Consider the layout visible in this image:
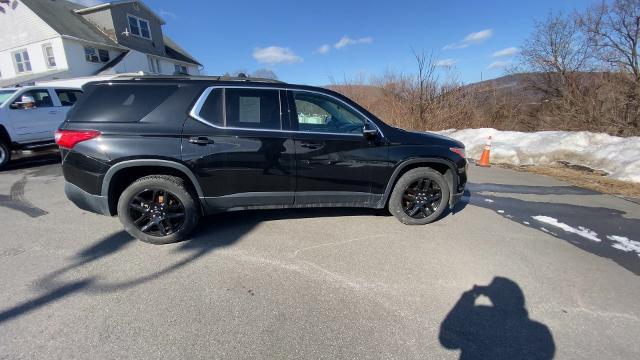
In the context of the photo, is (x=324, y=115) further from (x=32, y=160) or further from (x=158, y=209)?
(x=32, y=160)

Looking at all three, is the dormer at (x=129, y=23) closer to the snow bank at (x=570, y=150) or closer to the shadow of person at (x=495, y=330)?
the snow bank at (x=570, y=150)

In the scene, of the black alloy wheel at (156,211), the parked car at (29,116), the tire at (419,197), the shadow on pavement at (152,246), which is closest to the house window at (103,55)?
the parked car at (29,116)

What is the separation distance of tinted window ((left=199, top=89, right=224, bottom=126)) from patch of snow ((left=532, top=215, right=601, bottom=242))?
493 centimetres

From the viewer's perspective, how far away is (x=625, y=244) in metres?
3.69

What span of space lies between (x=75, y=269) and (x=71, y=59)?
23987 millimetres

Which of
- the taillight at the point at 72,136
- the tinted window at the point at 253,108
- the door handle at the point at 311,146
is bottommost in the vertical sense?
the door handle at the point at 311,146

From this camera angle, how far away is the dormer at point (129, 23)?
2283 cm

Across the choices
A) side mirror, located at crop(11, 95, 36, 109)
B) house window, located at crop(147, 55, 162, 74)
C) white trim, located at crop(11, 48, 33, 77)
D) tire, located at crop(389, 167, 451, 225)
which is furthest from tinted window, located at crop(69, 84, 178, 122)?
house window, located at crop(147, 55, 162, 74)

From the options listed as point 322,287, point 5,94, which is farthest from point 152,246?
point 5,94

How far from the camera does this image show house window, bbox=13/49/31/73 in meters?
20.3

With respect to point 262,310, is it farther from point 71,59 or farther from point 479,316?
point 71,59

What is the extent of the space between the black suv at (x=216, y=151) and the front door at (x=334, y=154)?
13mm

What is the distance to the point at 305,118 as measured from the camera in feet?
12.0

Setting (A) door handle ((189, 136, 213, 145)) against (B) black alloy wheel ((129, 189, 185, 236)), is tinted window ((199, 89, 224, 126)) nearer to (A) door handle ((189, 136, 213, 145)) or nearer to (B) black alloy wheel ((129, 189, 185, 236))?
(A) door handle ((189, 136, 213, 145))
